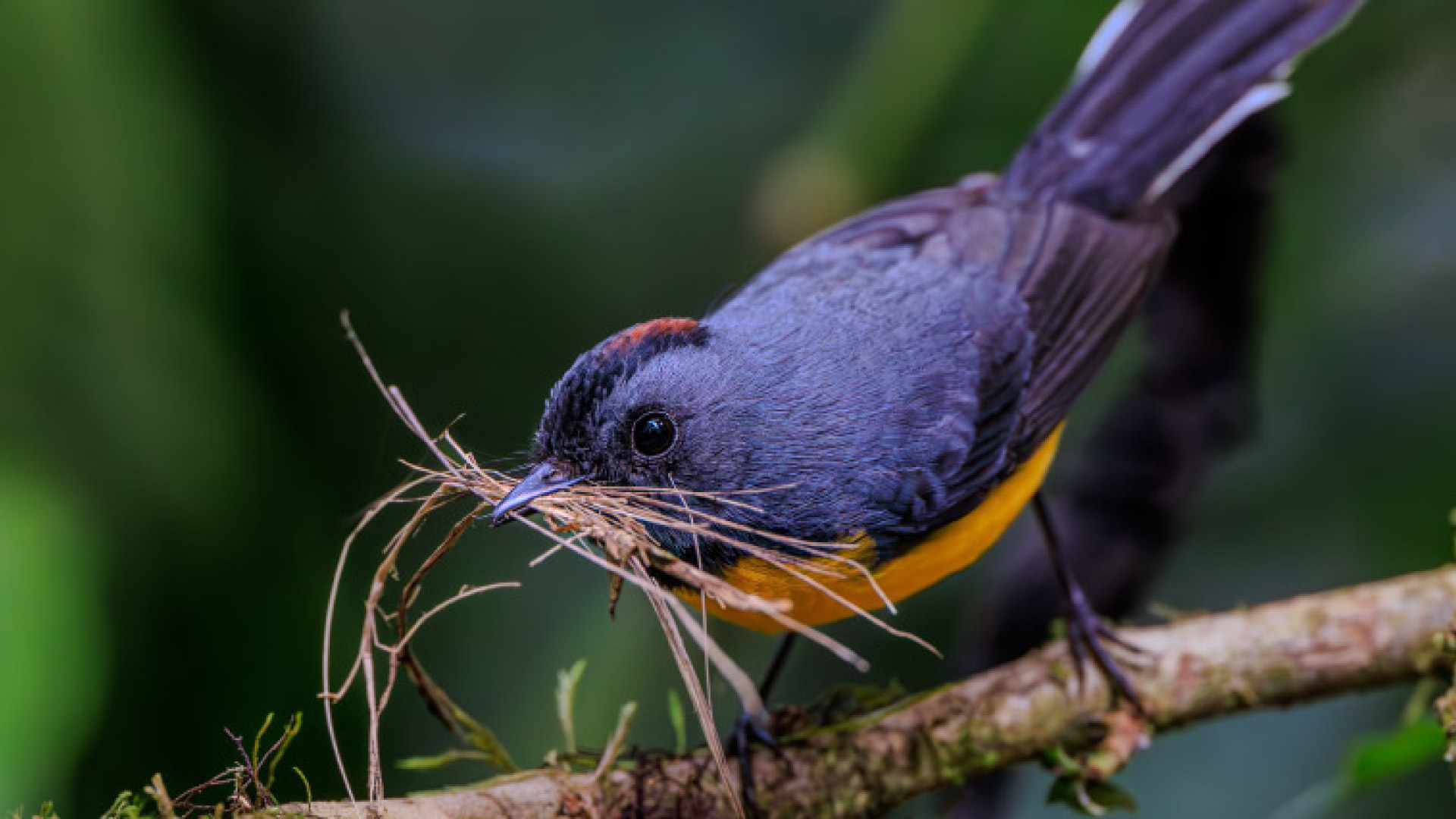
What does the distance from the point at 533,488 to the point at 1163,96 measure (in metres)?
1.83

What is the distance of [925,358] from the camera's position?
1.92 metres

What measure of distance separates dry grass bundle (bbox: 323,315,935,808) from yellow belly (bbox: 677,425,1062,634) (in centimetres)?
5

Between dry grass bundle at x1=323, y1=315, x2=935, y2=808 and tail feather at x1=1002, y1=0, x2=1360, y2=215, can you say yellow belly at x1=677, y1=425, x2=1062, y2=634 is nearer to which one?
dry grass bundle at x1=323, y1=315, x2=935, y2=808

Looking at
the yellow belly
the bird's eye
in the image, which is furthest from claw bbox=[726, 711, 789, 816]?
the bird's eye

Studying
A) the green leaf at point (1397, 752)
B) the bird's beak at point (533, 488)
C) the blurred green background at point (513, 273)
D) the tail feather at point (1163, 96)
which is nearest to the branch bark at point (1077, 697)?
the green leaf at point (1397, 752)

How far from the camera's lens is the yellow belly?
1613 mm

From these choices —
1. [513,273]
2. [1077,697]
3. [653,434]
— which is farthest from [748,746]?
[513,273]

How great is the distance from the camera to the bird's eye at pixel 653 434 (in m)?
1.49

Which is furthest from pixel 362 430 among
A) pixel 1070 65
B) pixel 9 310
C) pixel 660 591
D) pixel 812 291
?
pixel 1070 65

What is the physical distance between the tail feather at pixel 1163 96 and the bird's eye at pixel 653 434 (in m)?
1.39

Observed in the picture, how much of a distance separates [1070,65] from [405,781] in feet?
8.50

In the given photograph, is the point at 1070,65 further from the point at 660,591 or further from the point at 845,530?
the point at 660,591

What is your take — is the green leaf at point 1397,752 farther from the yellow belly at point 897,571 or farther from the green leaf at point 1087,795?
the yellow belly at point 897,571

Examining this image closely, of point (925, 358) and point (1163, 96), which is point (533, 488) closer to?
point (925, 358)
